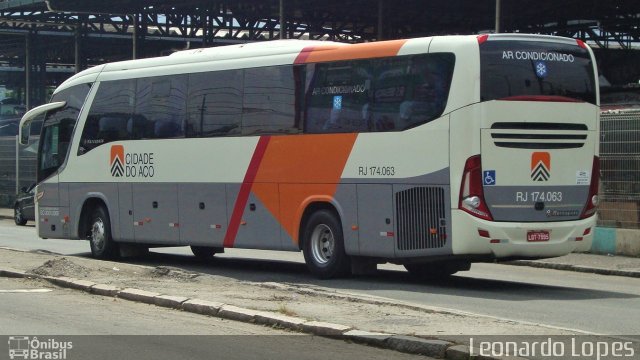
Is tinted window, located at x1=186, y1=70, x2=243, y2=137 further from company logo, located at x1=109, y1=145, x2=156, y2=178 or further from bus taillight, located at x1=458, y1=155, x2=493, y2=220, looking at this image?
bus taillight, located at x1=458, y1=155, x2=493, y2=220

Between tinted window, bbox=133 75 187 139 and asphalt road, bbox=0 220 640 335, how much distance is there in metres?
2.58

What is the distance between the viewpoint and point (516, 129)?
46.3 feet

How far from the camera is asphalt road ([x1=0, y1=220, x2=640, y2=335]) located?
1170 cm

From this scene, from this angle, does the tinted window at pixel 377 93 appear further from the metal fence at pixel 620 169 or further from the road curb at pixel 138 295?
the metal fence at pixel 620 169

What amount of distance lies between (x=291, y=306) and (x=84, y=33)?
149ft

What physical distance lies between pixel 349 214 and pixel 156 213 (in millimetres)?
4904

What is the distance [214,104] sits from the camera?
17.8 meters

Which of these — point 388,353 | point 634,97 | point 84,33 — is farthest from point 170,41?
point 388,353

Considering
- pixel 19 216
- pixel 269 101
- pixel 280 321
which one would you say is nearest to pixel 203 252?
pixel 269 101

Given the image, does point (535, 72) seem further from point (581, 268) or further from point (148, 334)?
point (148, 334)

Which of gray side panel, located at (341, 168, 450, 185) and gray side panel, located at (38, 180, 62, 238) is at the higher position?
gray side panel, located at (341, 168, 450, 185)

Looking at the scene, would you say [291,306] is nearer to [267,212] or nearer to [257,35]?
[267,212]

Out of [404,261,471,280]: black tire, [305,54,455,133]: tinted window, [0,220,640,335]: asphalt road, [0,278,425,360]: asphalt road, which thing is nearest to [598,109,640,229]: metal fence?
[0,220,640,335]: asphalt road

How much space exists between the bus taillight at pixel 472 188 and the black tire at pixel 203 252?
25.3 ft
